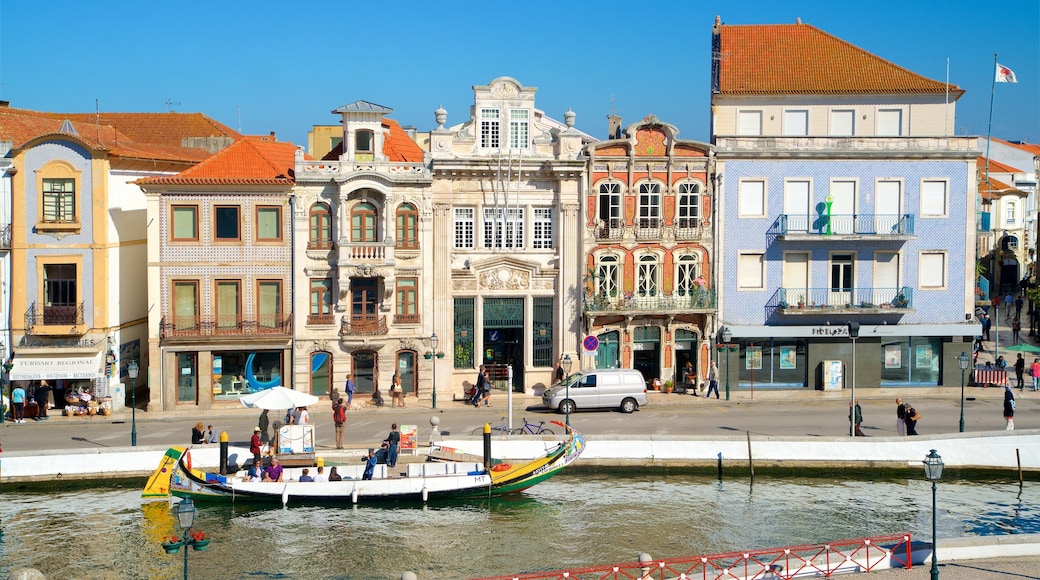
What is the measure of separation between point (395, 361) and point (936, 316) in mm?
23100

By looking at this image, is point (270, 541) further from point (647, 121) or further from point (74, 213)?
point (647, 121)

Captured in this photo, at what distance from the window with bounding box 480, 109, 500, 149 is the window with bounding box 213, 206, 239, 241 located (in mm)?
10320

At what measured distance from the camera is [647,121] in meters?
52.5

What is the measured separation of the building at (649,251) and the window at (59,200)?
20361 millimetres

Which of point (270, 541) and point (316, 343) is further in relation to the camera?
point (316, 343)

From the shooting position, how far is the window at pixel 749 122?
182 ft

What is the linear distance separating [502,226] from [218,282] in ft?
38.2

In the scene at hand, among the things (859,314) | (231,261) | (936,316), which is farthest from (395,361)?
(936,316)

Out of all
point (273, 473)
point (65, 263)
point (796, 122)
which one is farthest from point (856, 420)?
point (65, 263)

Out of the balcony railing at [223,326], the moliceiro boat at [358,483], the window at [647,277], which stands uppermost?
the window at [647,277]

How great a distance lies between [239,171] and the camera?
5103cm

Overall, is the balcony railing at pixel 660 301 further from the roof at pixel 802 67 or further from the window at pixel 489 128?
the roof at pixel 802 67

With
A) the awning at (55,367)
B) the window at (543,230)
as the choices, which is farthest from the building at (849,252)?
the awning at (55,367)

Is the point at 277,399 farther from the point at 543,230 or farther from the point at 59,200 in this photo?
the point at 543,230
